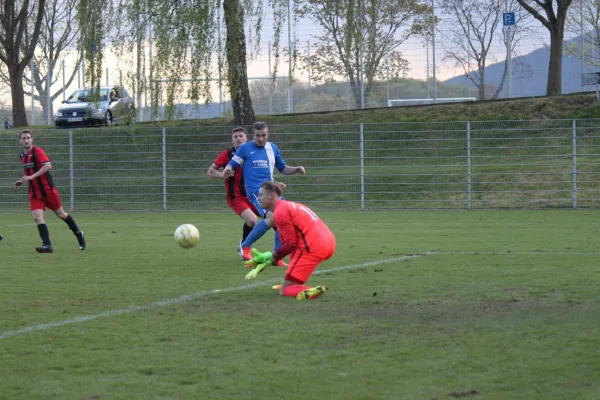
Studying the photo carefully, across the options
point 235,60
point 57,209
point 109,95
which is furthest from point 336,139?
point 57,209

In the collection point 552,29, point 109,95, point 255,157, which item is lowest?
point 255,157

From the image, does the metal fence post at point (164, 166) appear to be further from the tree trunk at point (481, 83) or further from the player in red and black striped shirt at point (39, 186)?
the tree trunk at point (481, 83)

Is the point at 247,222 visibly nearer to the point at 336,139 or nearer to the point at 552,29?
the point at 336,139

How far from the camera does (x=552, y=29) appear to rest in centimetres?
3105

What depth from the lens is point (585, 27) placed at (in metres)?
39.5

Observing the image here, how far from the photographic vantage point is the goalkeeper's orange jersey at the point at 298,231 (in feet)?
26.0

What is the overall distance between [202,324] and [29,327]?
1368 millimetres

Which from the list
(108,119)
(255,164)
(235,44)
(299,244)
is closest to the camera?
(299,244)

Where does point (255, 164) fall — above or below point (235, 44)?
below

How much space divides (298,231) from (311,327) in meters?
1.77

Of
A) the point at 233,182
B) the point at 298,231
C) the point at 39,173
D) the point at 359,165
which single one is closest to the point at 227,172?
the point at 233,182

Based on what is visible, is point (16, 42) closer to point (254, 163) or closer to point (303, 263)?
point (254, 163)

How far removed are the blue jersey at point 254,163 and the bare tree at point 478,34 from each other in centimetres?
2417

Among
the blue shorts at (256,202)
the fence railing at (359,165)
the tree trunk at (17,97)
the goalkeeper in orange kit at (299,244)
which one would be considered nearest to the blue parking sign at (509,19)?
the fence railing at (359,165)
